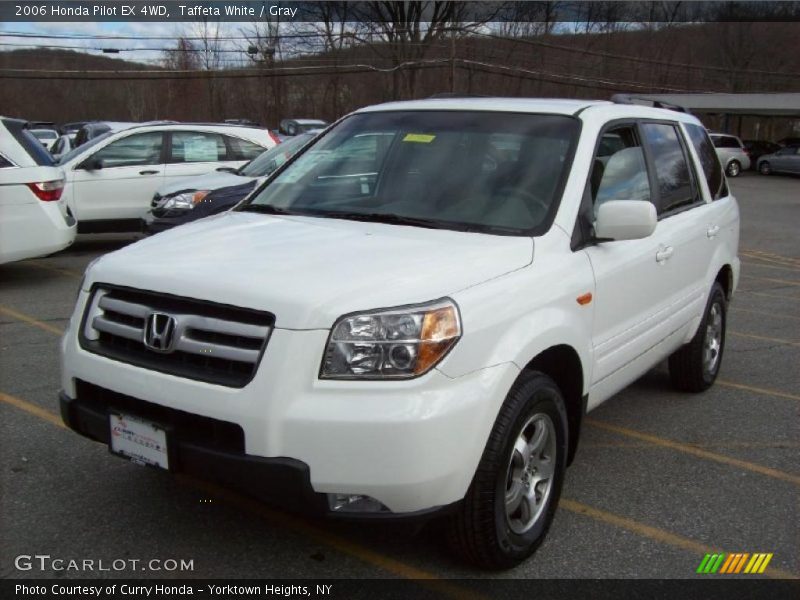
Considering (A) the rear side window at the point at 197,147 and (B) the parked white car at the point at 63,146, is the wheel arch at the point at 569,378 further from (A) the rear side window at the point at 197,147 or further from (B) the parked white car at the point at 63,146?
(B) the parked white car at the point at 63,146

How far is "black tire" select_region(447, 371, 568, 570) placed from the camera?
288 cm

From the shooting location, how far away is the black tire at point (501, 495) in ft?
9.45

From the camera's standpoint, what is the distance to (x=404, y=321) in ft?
8.94

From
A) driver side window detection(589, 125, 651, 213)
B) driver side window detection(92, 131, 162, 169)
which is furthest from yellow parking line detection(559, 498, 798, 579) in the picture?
driver side window detection(92, 131, 162, 169)

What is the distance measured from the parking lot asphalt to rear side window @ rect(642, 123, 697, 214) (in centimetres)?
137

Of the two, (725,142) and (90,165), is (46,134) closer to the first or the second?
(90,165)

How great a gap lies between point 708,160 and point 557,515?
3100mm

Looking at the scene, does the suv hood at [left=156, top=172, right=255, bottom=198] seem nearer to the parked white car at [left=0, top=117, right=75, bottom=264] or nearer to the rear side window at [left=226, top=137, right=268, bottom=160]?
the parked white car at [left=0, top=117, right=75, bottom=264]

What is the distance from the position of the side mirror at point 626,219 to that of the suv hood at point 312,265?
1.46 feet

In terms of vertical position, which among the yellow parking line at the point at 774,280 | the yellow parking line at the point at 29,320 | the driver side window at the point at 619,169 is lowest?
the yellow parking line at the point at 774,280

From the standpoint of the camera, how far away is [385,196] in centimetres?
392

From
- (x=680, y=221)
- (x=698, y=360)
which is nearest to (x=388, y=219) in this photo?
(x=680, y=221)

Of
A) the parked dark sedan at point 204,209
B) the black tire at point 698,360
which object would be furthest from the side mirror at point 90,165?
the black tire at point 698,360

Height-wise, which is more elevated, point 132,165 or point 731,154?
point 132,165
